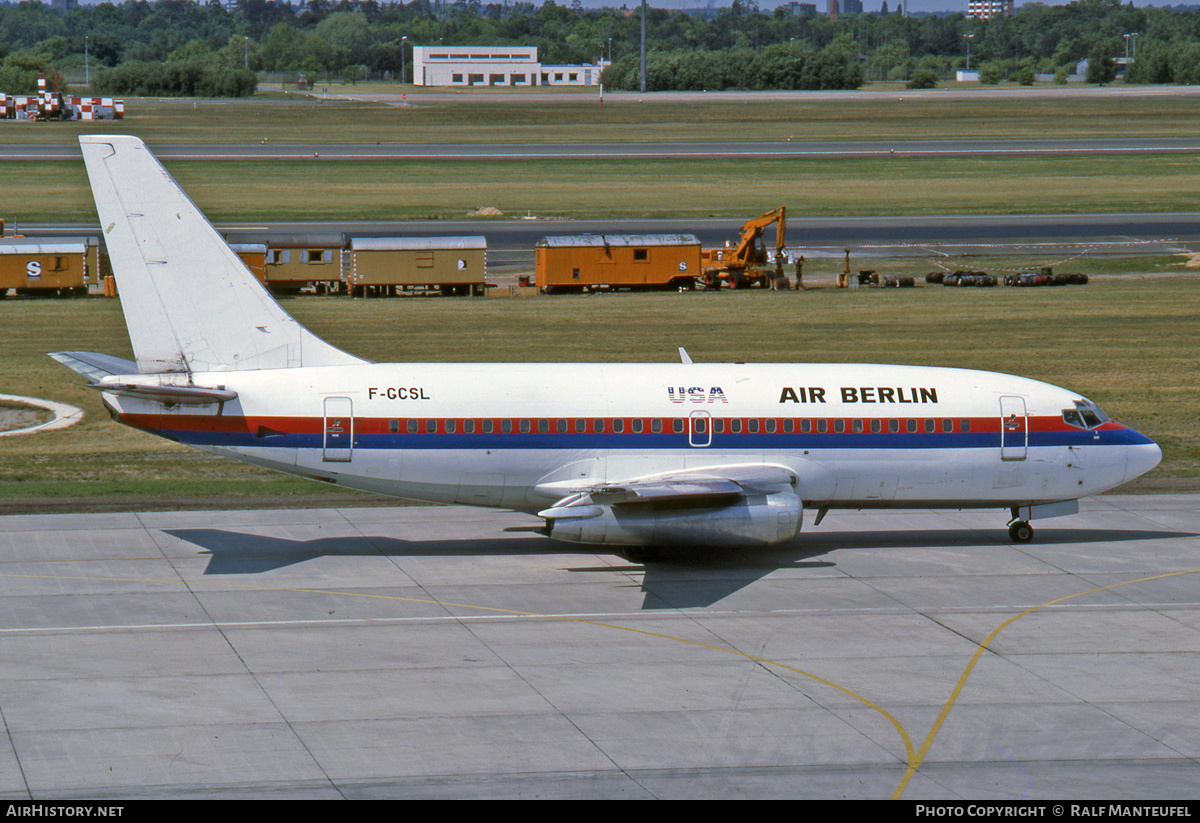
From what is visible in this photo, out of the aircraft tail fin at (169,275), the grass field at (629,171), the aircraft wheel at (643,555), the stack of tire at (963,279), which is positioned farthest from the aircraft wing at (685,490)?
the grass field at (629,171)

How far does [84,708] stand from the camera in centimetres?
2175

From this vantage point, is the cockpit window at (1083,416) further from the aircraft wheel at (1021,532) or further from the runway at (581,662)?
the runway at (581,662)

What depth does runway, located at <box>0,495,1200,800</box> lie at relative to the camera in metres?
19.6

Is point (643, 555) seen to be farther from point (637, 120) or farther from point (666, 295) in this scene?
point (637, 120)

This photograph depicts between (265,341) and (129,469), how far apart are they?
500 inches

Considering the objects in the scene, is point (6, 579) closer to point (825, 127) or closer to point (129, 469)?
A: point (129, 469)

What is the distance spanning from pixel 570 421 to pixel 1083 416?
40.6 ft

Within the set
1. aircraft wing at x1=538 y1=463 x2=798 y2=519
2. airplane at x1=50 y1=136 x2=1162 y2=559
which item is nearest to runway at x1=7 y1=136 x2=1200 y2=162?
airplane at x1=50 y1=136 x2=1162 y2=559

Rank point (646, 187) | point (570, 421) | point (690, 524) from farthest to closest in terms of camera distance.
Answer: point (646, 187), point (570, 421), point (690, 524)

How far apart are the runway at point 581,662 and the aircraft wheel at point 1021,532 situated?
0.86 feet

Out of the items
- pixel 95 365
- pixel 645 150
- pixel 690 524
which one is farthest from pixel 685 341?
pixel 645 150

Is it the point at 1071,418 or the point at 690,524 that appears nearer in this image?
the point at 690,524

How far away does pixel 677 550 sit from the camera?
1283 inches

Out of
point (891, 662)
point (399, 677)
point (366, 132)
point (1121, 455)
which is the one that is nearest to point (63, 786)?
point (399, 677)
